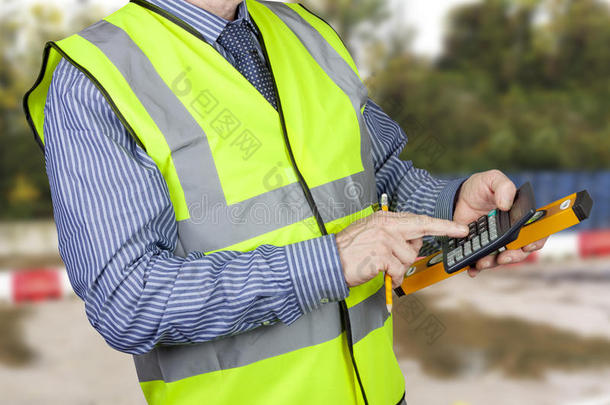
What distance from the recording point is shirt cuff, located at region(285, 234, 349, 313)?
1092 millimetres

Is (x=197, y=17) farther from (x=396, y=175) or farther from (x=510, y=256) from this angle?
(x=510, y=256)

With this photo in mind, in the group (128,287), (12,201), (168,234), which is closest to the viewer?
(128,287)

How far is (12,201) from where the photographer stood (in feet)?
25.7

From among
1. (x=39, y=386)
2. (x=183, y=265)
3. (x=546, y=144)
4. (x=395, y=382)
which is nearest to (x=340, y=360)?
(x=395, y=382)

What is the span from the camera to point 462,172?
7637 mm

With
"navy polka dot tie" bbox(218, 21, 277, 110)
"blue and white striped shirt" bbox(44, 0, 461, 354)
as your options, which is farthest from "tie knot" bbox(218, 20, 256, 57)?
"blue and white striped shirt" bbox(44, 0, 461, 354)

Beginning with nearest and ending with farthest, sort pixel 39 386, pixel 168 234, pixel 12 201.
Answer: pixel 168 234
pixel 39 386
pixel 12 201

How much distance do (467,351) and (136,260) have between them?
126 inches

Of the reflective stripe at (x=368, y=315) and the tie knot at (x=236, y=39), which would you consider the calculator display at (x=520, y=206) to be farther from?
the tie knot at (x=236, y=39)

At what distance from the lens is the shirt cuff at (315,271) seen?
1.09 meters

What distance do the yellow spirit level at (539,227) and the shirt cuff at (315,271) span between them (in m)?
0.31

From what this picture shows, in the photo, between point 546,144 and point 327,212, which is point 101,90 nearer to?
point 327,212

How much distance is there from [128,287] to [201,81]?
43cm

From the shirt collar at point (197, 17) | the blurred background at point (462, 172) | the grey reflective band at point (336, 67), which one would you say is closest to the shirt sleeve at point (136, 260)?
the shirt collar at point (197, 17)
